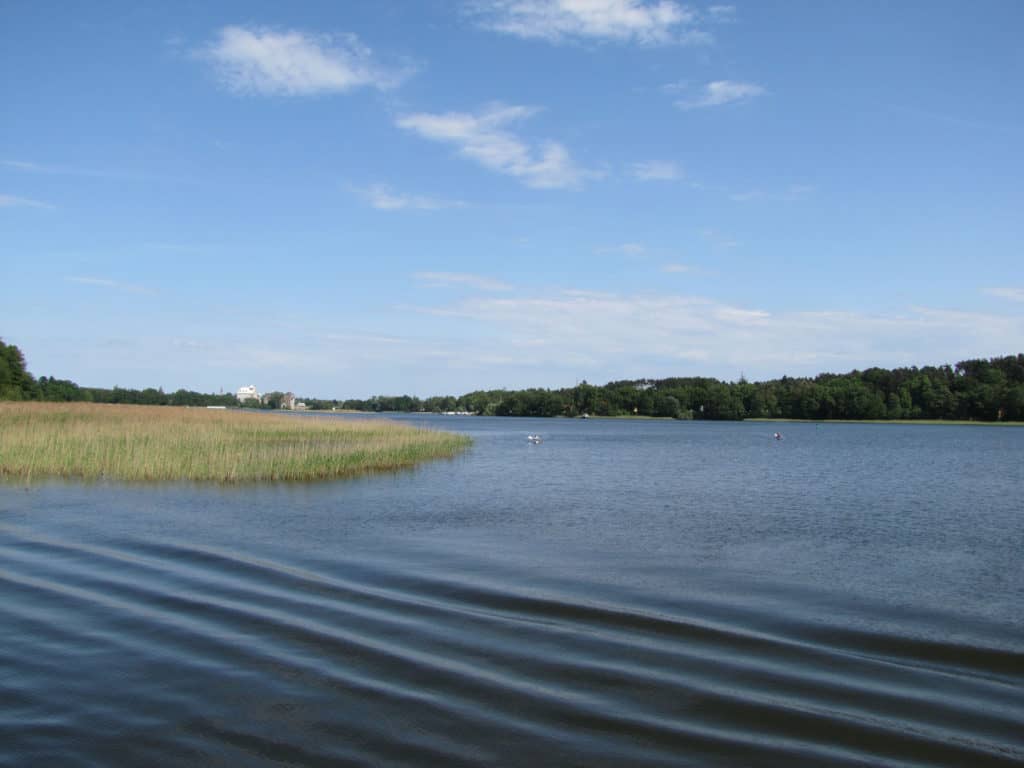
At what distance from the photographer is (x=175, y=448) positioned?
76.1 feet

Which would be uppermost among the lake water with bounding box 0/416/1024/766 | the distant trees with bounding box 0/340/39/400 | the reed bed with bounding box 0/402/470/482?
the distant trees with bounding box 0/340/39/400

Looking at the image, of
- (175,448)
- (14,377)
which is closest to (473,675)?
(175,448)

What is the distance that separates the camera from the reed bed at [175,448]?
21.0 meters

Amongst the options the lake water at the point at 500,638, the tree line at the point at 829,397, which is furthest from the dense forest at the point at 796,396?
the lake water at the point at 500,638

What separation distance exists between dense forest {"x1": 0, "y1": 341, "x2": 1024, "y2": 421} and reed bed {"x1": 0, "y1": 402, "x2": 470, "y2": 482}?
49.6m

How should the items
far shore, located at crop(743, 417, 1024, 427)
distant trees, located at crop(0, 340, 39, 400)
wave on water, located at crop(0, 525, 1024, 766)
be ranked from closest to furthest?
wave on water, located at crop(0, 525, 1024, 766), distant trees, located at crop(0, 340, 39, 400), far shore, located at crop(743, 417, 1024, 427)

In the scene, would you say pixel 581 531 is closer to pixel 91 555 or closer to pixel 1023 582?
pixel 1023 582

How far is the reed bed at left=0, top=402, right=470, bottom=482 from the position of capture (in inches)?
828

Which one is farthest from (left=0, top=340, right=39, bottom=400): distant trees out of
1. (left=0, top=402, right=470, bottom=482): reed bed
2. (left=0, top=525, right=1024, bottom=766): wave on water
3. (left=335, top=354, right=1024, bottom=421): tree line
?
(left=335, top=354, right=1024, bottom=421): tree line

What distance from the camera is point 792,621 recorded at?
8.48 m

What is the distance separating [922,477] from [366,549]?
21.9 m

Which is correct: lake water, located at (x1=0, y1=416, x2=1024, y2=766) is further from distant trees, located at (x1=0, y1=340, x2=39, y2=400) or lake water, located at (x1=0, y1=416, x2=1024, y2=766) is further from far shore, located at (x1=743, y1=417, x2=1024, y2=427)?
far shore, located at (x1=743, y1=417, x2=1024, y2=427)

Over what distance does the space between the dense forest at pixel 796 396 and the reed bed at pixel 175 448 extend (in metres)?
49.6

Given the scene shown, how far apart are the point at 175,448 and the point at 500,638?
60.9 feet
